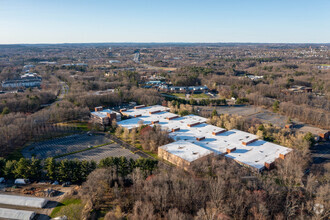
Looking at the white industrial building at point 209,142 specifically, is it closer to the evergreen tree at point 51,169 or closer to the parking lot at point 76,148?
the parking lot at point 76,148

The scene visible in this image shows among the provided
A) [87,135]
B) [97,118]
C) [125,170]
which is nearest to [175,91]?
[97,118]

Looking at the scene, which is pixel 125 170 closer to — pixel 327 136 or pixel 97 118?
pixel 97 118

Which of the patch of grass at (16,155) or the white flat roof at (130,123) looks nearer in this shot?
the patch of grass at (16,155)

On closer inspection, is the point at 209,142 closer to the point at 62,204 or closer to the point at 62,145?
the point at 62,204

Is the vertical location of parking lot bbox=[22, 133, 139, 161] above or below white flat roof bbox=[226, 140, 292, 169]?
below

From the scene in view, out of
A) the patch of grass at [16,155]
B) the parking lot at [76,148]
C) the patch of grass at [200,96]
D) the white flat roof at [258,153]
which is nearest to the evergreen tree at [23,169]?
the parking lot at [76,148]

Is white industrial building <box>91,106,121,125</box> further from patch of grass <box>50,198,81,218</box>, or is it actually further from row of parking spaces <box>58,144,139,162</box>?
patch of grass <box>50,198,81,218</box>

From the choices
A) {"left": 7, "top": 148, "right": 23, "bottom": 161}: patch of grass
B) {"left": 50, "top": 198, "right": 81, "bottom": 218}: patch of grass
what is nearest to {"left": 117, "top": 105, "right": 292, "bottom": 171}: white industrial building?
{"left": 50, "top": 198, "right": 81, "bottom": 218}: patch of grass

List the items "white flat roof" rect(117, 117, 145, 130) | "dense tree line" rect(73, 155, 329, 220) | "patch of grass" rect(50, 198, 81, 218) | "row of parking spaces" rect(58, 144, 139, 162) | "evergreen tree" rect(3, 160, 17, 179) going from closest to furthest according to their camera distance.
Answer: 1. "dense tree line" rect(73, 155, 329, 220)
2. "patch of grass" rect(50, 198, 81, 218)
3. "evergreen tree" rect(3, 160, 17, 179)
4. "row of parking spaces" rect(58, 144, 139, 162)
5. "white flat roof" rect(117, 117, 145, 130)

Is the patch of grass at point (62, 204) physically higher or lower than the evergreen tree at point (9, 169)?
lower
